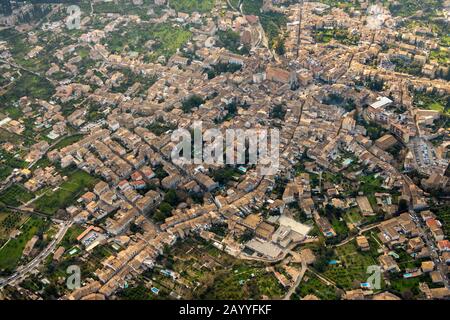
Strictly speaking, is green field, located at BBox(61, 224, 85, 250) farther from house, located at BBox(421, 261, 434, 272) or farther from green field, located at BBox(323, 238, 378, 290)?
house, located at BBox(421, 261, 434, 272)

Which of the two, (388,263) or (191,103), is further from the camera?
(191,103)

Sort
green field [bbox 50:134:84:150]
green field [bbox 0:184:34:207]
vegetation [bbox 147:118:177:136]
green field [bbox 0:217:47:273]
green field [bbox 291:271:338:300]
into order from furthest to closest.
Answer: vegetation [bbox 147:118:177:136] → green field [bbox 50:134:84:150] → green field [bbox 0:184:34:207] → green field [bbox 0:217:47:273] → green field [bbox 291:271:338:300]

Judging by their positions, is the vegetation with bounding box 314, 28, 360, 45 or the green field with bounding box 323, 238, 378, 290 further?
the vegetation with bounding box 314, 28, 360, 45

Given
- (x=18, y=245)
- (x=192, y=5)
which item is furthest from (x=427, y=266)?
(x=192, y=5)

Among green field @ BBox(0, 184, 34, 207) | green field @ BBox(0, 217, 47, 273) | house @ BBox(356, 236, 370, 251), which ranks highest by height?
green field @ BBox(0, 184, 34, 207)

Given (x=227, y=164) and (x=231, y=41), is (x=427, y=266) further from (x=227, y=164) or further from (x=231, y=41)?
(x=231, y=41)

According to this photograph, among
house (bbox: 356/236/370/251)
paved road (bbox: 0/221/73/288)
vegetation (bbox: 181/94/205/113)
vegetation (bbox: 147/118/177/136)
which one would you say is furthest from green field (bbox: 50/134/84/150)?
house (bbox: 356/236/370/251)
